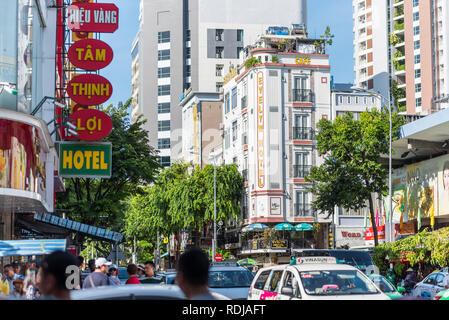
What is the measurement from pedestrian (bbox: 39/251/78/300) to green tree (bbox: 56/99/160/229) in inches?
1313

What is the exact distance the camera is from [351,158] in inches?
1906

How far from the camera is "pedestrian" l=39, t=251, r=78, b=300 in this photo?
6773mm

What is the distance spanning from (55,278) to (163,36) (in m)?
113

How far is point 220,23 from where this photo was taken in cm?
10181

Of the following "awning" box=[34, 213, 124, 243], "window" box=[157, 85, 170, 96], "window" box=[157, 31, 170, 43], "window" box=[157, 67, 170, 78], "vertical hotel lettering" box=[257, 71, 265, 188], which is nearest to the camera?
"awning" box=[34, 213, 124, 243]

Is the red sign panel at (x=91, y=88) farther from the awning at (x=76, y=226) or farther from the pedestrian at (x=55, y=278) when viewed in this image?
the pedestrian at (x=55, y=278)

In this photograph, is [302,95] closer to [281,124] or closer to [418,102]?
[281,124]

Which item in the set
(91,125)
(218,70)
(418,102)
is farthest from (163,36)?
(91,125)

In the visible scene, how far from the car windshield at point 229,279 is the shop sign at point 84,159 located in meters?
11.6

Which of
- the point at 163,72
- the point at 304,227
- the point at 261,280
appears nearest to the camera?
the point at 261,280

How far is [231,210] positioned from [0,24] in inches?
1891

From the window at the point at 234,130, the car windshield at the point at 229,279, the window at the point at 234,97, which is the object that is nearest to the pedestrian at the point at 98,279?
the car windshield at the point at 229,279

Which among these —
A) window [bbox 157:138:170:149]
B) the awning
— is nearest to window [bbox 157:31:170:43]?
window [bbox 157:138:170:149]

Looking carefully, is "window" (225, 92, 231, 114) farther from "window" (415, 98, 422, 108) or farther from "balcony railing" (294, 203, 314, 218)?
"window" (415, 98, 422, 108)
